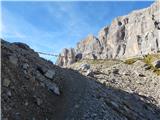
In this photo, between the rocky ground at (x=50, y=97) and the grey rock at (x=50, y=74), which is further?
the grey rock at (x=50, y=74)

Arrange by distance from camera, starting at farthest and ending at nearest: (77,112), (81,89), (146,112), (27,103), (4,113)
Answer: (146,112) < (81,89) < (77,112) < (27,103) < (4,113)

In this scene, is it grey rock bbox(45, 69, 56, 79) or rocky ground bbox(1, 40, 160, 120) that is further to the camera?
grey rock bbox(45, 69, 56, 79)

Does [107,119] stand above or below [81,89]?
below

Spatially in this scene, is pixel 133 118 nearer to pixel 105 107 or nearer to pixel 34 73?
pixel 105 107

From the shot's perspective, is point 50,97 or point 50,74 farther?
point 50,74

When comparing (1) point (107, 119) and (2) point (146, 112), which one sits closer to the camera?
(1) point (107, 119)

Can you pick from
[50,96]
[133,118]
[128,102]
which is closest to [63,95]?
[50,96]

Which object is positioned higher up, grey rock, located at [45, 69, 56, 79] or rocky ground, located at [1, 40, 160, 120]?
grey rock, located at [45, 69, 56, 79]

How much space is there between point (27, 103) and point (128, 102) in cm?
1456

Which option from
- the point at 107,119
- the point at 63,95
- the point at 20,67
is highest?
the point at 20,67

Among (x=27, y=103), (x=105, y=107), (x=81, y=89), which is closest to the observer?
(x=27, y=103)

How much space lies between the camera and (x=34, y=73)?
1256 inches

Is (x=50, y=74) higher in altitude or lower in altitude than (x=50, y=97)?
higher

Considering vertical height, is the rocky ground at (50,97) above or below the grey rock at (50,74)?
below
